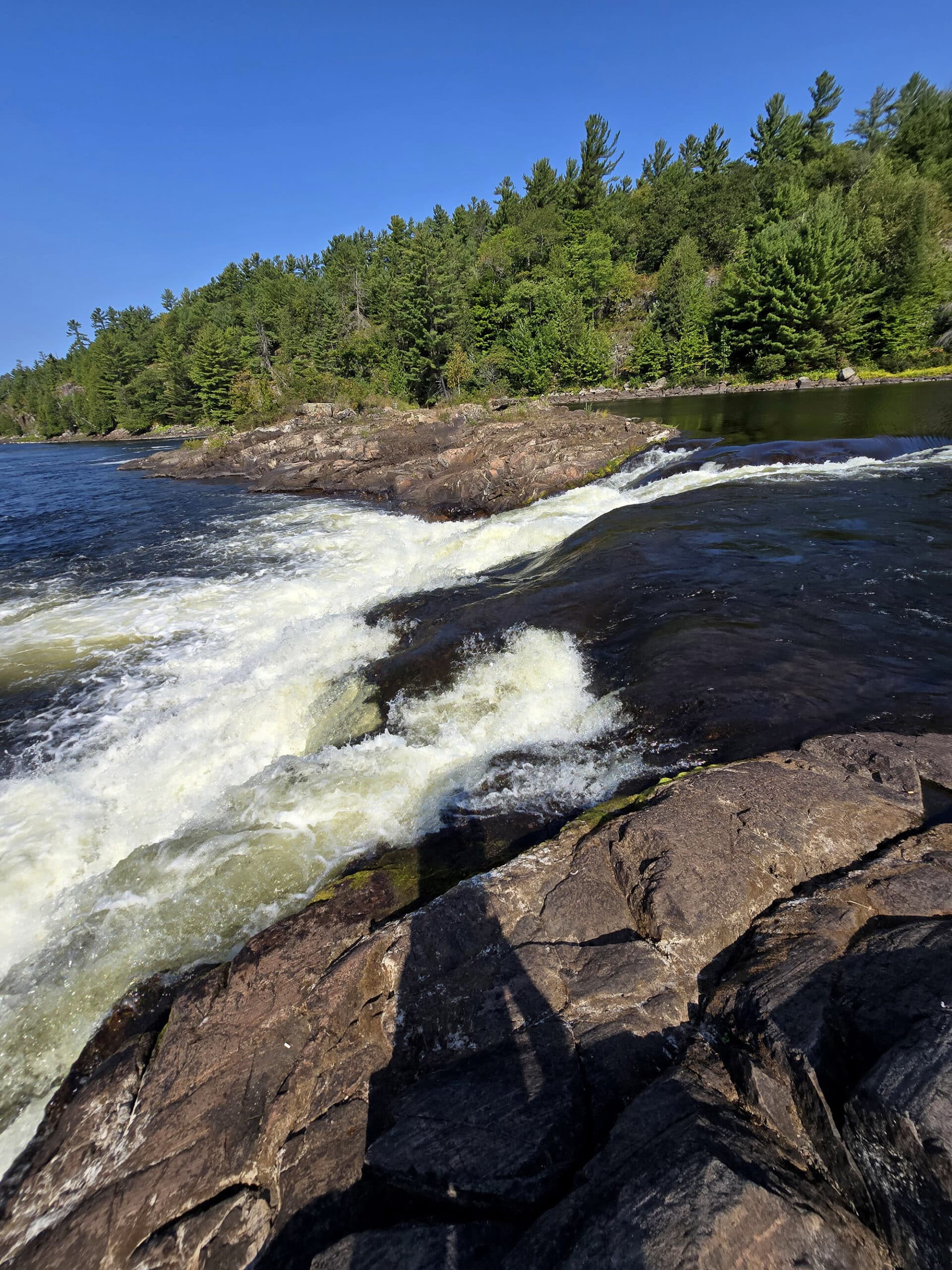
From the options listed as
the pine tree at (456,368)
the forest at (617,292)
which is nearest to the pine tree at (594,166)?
the forest at (617,292)

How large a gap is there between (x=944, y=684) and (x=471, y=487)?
15.1m

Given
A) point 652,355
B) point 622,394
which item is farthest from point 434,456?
point 652,355

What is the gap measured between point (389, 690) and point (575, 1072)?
5200 millimetres

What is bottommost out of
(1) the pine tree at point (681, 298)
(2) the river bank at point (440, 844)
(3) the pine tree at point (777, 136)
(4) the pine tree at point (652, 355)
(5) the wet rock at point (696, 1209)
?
(2) the river bank at point (440, 844)

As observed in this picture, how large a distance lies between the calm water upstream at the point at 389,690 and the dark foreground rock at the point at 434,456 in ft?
15.5

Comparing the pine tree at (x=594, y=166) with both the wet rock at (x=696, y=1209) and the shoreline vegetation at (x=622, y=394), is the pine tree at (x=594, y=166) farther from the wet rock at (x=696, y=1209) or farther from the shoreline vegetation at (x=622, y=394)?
the wet rock at (x=696, y=1209)

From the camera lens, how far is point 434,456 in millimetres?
22312

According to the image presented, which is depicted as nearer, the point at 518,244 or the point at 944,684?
the point at 944,684

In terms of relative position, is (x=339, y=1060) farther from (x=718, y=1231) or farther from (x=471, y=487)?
(x=471, y=487)

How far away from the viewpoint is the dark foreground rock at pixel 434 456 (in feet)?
59.8

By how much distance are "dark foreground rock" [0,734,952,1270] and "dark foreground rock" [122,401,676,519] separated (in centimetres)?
1481

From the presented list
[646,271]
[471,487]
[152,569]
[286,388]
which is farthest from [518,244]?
[152,569]

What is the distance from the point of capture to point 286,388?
4159cm

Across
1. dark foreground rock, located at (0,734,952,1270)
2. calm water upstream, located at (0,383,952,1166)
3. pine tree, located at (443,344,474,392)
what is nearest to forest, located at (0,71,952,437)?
pine tree, located at (443,344,474,392)
